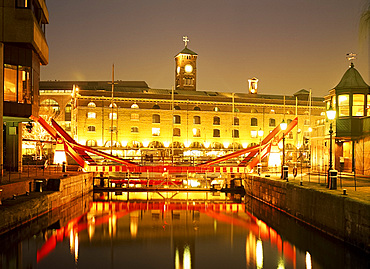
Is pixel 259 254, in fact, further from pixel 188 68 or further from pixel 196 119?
pixel 188 68

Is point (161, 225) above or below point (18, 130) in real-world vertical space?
below

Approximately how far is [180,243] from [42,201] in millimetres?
7218

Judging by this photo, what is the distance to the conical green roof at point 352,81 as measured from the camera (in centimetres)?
2664

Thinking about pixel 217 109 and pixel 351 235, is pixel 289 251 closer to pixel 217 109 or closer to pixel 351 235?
pixel 351 235

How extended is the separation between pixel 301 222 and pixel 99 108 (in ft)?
160

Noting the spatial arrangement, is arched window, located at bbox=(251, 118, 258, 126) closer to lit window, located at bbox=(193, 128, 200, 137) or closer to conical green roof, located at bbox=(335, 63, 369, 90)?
lit window, located at bbox=(193, 128, 200, 137)

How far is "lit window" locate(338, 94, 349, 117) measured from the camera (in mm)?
26719

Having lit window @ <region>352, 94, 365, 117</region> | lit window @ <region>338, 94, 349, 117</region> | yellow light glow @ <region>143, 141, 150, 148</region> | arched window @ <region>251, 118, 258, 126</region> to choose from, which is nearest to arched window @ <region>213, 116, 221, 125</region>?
arched window @ <region>251, 118, 258, 126</region>

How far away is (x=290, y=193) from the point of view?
2131 cm

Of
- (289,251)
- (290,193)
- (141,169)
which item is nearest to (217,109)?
(141,169)

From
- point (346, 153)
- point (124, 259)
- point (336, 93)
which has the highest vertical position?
point (336, 93)

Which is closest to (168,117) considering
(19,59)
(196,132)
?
(196,132)

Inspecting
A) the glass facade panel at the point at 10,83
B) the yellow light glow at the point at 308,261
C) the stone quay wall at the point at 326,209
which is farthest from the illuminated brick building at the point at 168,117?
the yellow light glow at the point at 308,261

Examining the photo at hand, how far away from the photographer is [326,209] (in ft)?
53.8
